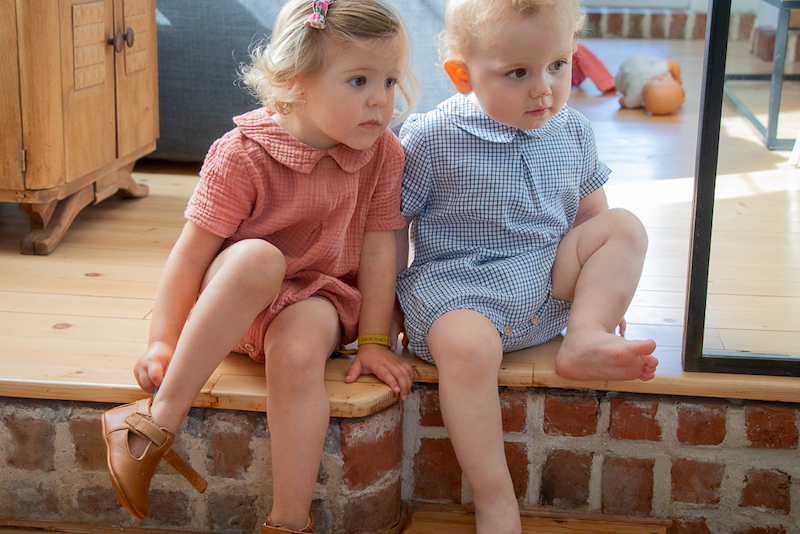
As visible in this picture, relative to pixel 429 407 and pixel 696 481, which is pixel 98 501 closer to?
pixel 429 407

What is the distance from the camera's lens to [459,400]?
3.43ft

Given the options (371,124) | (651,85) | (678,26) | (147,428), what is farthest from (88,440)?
(678,26)

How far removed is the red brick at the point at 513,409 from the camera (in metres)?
1.12

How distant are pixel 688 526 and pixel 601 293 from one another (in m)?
0.35

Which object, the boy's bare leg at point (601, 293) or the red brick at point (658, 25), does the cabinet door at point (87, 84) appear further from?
the red brick at point (658, 25)

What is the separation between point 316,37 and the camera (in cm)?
102

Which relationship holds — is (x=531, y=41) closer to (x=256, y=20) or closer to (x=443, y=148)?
(x=443, y=148)

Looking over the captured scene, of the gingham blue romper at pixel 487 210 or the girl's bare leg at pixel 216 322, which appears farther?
the gingham blue romper at pixel 487 210

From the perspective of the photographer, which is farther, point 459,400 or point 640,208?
point 640,208

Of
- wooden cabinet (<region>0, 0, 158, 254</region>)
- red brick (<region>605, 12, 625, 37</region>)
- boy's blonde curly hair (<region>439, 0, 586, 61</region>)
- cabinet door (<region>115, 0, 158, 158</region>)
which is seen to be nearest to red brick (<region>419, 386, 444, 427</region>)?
boy's blonde curly hair (<region>439, 0, 586, 61</region>)

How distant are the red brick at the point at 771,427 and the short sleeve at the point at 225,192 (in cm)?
71

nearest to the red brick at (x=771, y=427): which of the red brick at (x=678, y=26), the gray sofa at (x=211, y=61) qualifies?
the gray sofa at (x=211, y=61)

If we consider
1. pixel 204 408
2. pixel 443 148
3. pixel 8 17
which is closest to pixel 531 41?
pixel 443 148

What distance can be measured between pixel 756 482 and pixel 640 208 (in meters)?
0.84
